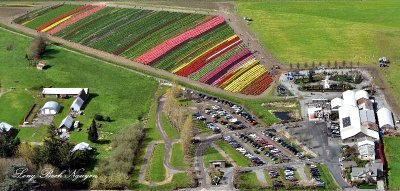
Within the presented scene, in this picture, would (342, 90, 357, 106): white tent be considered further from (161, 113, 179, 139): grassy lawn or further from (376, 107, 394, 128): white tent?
(161, 113, 179, 139): grassy lawn

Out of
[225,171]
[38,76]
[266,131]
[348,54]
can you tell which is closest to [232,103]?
[266,131]

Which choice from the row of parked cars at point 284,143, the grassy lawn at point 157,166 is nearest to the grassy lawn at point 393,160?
the row of parked cars at point 284,143

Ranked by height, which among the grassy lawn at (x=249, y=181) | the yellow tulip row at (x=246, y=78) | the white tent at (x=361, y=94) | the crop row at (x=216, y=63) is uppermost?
the crop row at (x=216, y=63)

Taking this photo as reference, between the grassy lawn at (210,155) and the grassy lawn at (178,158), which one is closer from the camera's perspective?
the grassy lawn at (178,158)

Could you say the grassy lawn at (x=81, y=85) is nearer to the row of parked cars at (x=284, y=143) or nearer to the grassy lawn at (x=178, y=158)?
the grassy lawn at (x=178, y=158)

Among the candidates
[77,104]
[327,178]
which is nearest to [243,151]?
[327,178]

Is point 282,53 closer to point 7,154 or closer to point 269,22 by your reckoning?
point 269,22

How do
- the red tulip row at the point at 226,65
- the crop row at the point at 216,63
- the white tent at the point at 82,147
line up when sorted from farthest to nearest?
the crop row at the point at 216,63, the red tulip row at the point at 226,65, the white tent at the point at 82,147

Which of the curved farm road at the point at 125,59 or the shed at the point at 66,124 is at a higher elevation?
the curved farm road at the point at 125,59
